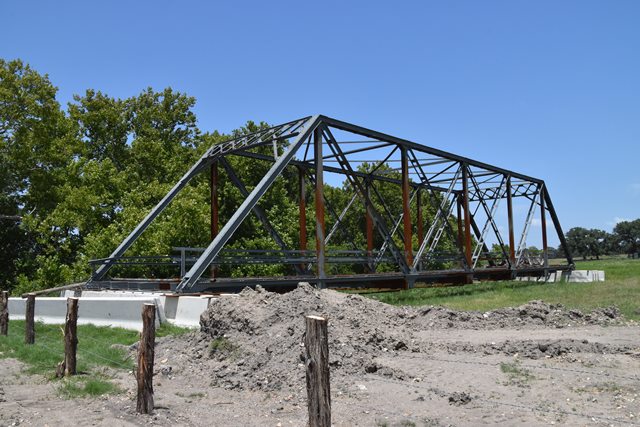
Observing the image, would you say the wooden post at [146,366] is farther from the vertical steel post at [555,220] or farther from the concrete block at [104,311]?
the vertical steel post at [555,220]

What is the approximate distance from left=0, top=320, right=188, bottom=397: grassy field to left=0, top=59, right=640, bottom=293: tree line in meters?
12.3

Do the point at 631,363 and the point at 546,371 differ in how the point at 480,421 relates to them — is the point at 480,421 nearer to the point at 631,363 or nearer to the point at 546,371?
the point at 546,371

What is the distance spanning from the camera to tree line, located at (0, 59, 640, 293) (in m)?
27.5

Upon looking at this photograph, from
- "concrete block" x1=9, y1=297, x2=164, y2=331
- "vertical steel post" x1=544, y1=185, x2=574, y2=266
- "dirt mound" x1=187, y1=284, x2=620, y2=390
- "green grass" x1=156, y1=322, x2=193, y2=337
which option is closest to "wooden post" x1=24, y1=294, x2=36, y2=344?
"concrete block" x1=9, y1=297, x2=164, y2=331

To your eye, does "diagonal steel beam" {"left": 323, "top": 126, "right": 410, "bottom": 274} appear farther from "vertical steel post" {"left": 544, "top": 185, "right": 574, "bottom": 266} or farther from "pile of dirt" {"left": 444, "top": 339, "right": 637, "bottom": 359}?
"vertical steel post" {"left": 544, "top": 185, "right": 574, "bottom": 266}

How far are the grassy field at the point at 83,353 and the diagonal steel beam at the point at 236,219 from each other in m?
1.44

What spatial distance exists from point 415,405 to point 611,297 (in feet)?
51.4

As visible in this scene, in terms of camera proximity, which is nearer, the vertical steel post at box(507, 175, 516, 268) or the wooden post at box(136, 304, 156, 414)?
the wooden post at box(136, 304, 156, 414)

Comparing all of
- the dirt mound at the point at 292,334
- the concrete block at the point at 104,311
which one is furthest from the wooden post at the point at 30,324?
the dirt mound at the point at 292,334

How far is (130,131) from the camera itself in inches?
1633

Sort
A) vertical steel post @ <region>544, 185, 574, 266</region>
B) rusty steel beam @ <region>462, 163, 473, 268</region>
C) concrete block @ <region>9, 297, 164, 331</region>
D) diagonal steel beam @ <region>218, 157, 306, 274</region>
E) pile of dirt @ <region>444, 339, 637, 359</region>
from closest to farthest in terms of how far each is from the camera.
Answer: pile of dirt @ <region>444, 339, 637, 359</region> → concrete block @ <region>9, 297, 164, 331</region> → diagonal steel beam @ <region>218, 157, 306, 274</region> → rusty steel beam @ <region>462, 163, 473, 268</region> → vertical steel post @ <region>544, 185, 574, 266</region>

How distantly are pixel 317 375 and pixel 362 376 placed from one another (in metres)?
3.32

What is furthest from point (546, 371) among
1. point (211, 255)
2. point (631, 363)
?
point (211, 255)

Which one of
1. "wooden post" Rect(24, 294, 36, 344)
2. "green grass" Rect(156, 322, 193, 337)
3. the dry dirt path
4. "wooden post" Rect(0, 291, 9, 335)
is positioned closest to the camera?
the dry dirt path
